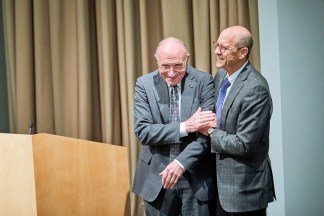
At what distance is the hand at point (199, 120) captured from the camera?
6.70 ft

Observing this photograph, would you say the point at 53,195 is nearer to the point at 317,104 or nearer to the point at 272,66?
the point at 272,66

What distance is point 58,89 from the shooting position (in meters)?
3.25

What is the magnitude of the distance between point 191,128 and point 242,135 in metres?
0.27

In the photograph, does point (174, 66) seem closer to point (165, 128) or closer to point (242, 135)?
point (165, 128)

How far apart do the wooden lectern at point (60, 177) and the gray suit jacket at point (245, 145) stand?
0.92 metres

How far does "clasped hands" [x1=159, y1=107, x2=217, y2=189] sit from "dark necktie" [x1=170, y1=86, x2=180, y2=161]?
0.33ft

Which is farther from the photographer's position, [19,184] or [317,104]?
[317,104]

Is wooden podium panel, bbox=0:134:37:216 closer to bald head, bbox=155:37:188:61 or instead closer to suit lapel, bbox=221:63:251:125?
bald head, bbox=155:37:188:61

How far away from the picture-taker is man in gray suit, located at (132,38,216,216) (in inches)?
82.5

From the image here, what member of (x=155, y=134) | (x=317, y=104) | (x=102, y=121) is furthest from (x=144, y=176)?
(x=317, y=104)

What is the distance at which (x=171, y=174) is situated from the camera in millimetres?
2057

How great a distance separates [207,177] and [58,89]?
5.11 feet

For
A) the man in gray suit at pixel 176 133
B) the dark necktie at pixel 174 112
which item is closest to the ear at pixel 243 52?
the man in gray suit at pixel 176 133

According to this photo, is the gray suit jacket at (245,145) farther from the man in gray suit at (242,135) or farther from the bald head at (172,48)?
the bald head at (172,48)
